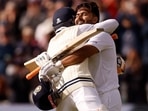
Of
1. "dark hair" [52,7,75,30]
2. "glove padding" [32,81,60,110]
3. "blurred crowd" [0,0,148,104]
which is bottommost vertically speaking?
"blurred crowd" [0,0,148,104]

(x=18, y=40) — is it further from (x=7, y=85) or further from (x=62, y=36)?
(x=62, y=36)

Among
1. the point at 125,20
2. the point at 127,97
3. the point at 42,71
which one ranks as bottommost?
the point at 127,97

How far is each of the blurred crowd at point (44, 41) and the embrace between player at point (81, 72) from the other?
4.99 m

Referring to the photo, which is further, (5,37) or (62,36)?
(5,37)

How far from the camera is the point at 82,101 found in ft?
22.2

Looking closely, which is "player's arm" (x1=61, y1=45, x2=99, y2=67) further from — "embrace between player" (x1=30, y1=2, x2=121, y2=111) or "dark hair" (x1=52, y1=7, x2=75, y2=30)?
"dark hair" (x1=52, y1=7, x2=75, y2=30)

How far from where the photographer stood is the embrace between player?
686 centimetres

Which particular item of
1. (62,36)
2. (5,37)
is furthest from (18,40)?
(62,36)

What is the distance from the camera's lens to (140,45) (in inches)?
497

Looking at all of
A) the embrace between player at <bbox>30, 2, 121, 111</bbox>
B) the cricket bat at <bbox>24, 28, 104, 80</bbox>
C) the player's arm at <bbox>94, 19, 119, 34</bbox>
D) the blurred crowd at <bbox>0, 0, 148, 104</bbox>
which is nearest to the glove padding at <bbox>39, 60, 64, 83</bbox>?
the embrace between player at <bbox>30, 2, 121, 111</bbox>

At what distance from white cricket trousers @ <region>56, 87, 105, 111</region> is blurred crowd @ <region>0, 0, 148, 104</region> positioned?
518 centimetres

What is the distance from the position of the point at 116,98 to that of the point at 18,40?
711 centimetres

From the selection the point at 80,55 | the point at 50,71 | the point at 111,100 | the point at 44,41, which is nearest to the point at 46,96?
the point at 50,71

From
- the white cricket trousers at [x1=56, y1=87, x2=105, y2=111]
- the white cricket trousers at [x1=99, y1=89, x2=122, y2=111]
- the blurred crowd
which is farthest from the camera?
Answer: the blurred crowd
